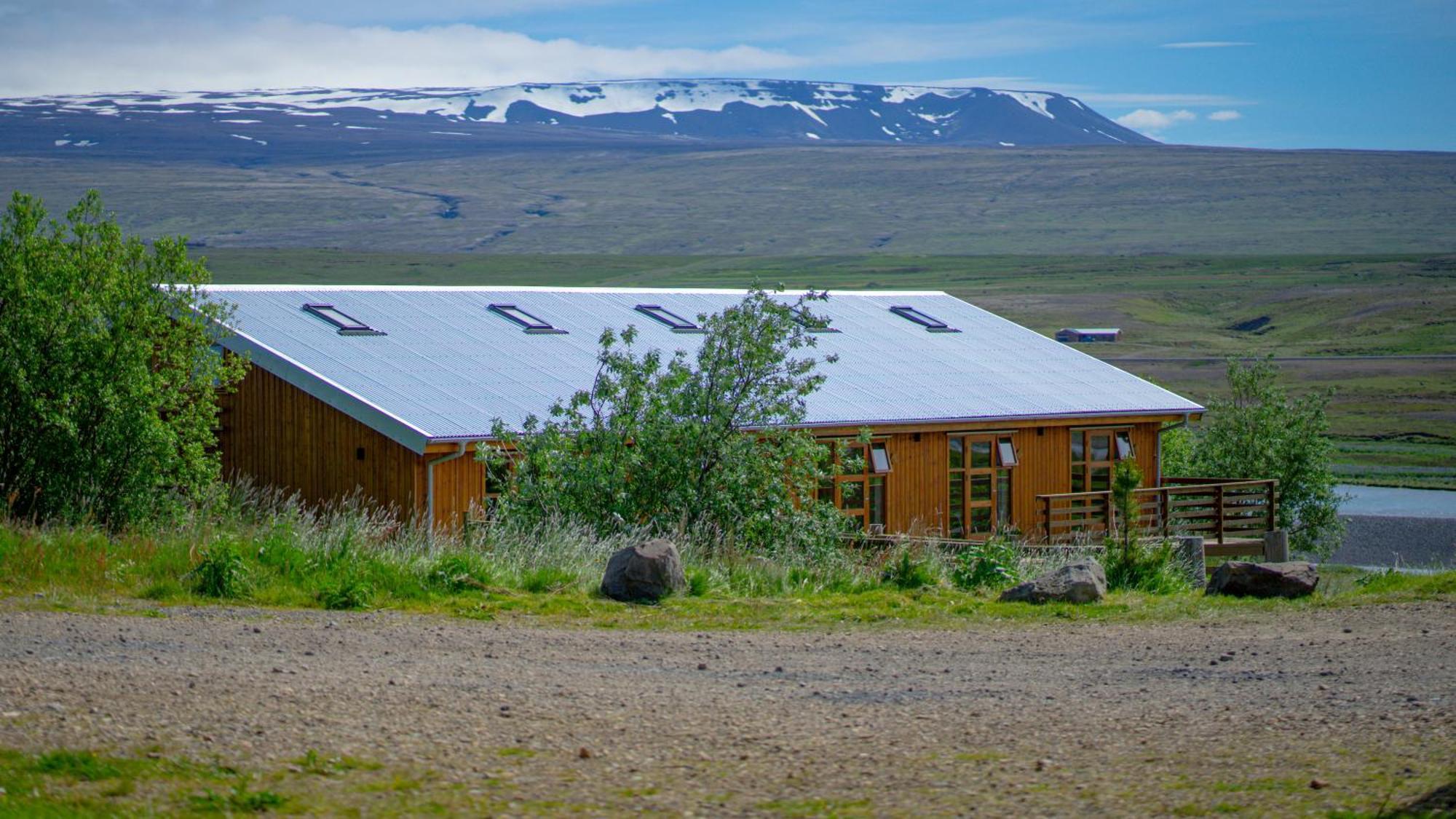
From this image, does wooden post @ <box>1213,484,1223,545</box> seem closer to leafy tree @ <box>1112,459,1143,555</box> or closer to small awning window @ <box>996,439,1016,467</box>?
small awning window @ <box>996,439,1016,467</box>

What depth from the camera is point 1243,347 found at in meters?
94.0

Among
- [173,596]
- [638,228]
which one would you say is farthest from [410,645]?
[638,228]

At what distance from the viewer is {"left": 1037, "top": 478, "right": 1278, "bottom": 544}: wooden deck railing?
74.3 feet

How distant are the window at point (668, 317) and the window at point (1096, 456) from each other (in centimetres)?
695

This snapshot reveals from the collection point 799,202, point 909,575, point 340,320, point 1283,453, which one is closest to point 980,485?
point 340,320

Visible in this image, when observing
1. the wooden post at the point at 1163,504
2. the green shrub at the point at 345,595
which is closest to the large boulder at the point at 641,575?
the green shrub at the point at 345,595

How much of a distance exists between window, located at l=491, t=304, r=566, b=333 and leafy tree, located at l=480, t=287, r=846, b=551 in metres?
8.23

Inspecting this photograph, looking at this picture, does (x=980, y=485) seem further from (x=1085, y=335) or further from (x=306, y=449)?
(x=1085, y=335)

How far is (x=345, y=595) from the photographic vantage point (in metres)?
10.5

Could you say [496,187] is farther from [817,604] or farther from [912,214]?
[817,604]

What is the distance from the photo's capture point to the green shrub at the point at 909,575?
12.7m

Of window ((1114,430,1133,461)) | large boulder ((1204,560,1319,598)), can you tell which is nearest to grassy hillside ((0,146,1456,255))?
window ((1114,430,1133,461))

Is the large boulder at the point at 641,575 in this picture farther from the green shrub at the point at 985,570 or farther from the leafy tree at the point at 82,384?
the leafy tree at the point at 82,384

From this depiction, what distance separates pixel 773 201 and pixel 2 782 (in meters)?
170
